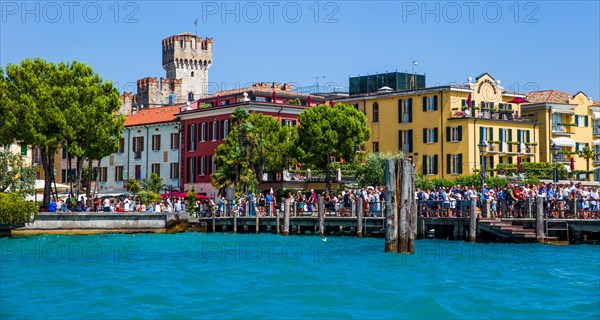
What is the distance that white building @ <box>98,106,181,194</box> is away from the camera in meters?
77.1

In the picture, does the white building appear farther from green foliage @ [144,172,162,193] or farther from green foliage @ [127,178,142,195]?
green foliage @ [127,178,142,195]

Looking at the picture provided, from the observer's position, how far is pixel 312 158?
6344cm

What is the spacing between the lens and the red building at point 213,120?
7119cm

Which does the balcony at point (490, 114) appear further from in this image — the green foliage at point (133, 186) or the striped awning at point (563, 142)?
the green foliage at point (133, 186)

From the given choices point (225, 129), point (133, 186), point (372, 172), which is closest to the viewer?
point (372, 172)

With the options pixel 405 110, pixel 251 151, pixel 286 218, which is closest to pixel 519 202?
pixel 286 218

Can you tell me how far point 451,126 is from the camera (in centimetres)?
6719

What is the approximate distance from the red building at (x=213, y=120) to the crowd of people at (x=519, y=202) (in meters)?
29.4

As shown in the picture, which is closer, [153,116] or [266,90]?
[266,90]

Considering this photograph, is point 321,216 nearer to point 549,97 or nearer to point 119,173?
point 549,97

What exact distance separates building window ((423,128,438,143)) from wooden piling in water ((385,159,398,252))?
35.7 meters

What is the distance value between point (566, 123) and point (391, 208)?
44.7m

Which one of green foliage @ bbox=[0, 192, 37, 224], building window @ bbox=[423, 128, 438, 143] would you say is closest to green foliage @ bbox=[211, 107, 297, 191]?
building window @ bbox=[423, 128, 438, 143]

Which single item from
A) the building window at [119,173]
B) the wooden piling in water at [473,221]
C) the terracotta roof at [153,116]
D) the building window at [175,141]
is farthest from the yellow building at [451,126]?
the wooden piling in water at [473,221]
